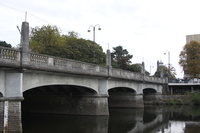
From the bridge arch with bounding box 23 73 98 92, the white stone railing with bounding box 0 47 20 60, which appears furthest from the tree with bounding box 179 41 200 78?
the white stone railing with bounding box 0 47 20 60

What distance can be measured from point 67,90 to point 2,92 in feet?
36.2

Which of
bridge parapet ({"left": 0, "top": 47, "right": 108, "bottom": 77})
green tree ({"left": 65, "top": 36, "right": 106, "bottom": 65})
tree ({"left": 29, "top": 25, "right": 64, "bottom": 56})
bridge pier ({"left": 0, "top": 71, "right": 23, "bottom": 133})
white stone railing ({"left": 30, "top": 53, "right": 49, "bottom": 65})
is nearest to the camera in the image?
bridge pier ({"left": 0, "top": 71, "right": 23, "bottom": 133})

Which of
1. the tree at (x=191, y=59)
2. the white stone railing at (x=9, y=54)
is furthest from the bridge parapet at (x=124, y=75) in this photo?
the tree at (x=191, y=59)

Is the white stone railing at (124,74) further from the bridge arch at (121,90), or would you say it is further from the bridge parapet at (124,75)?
the bridge arch at (121,90)

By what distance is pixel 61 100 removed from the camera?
80.9 feet

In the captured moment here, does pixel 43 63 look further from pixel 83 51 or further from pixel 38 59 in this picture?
pixel 83 51

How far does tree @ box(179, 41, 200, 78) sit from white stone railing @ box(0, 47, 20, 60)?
144 feet

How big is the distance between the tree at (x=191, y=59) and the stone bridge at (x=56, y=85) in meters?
16.4

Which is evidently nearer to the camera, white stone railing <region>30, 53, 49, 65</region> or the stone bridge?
the stone bridge

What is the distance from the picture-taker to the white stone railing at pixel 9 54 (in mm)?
12883

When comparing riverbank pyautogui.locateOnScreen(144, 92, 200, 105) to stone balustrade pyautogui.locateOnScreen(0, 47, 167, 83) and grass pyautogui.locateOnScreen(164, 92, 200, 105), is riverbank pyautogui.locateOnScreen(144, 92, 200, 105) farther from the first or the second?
stone balustrade pyautogui.locateOnScreen(0, 47, 167, 83)

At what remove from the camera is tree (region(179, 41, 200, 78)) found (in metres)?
50.9

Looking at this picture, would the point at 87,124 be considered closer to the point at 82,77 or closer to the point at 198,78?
the point at 82,77

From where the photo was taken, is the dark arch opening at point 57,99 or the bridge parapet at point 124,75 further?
the bridge parapet at point 124,75
